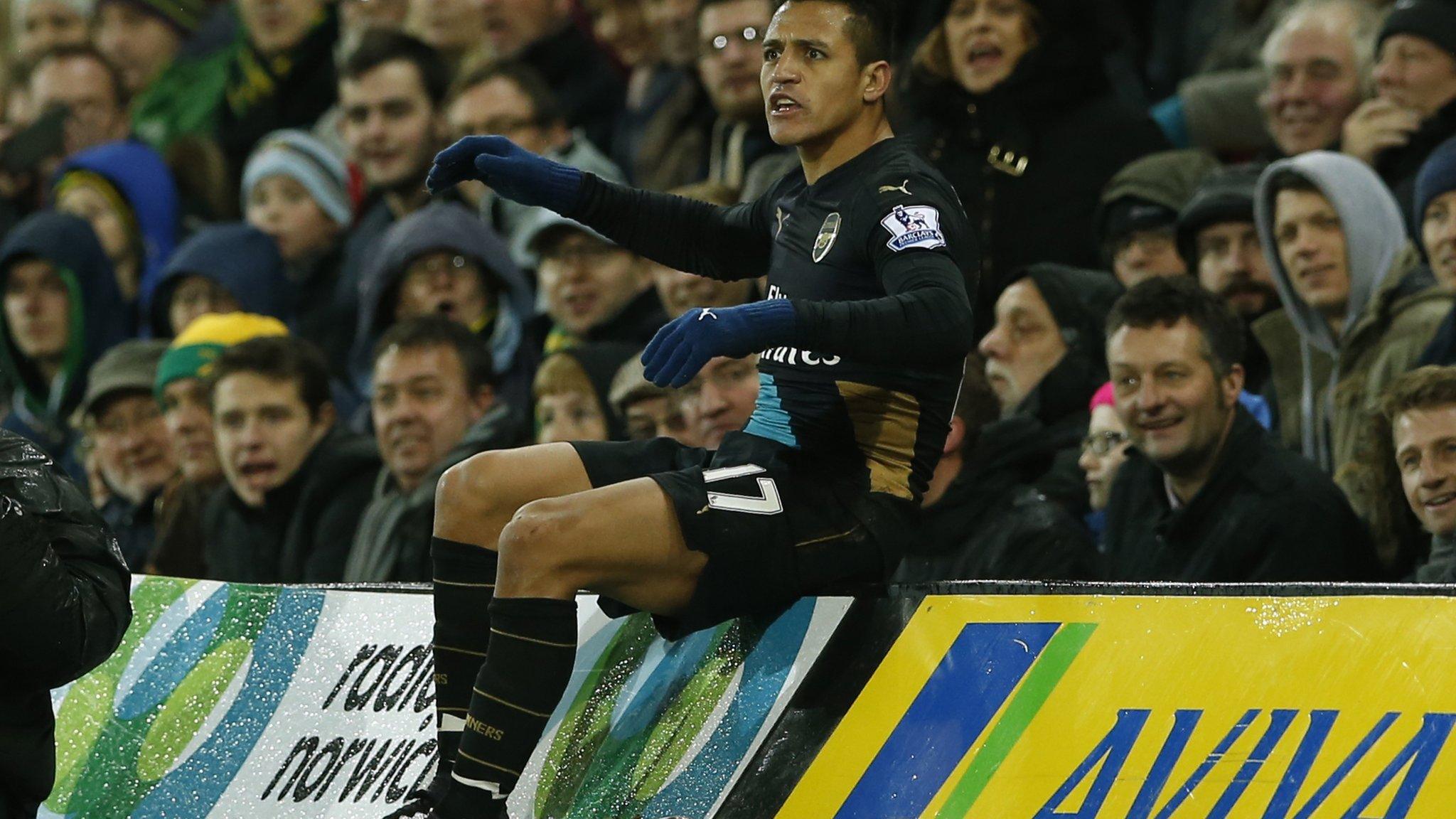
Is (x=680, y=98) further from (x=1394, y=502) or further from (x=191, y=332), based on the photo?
(x=1394, y=502)

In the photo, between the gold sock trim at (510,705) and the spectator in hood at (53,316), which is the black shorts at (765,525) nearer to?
the gold sock trim at (510,705)

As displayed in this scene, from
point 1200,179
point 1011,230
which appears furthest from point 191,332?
point 1200,179

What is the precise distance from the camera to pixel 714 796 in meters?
3.99

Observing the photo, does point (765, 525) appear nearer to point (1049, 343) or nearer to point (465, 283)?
point (1049, 343)

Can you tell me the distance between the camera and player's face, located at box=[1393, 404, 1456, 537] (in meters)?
4.75

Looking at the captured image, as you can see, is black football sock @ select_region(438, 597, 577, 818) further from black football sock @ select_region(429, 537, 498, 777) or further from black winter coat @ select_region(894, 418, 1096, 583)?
black winter coat @ select_region(894, 418, 1096, 583)

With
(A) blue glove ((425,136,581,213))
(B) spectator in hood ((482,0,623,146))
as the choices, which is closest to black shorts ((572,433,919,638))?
(A) blue glove ((425,136,581,213))

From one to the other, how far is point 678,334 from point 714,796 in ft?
3.09

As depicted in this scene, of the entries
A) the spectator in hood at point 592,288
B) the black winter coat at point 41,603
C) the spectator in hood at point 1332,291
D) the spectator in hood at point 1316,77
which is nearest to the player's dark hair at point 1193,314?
the spectator in hood at point 1332,291

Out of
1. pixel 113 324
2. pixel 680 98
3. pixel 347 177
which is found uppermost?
pixel 680 98

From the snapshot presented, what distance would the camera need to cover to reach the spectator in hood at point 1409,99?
680cm

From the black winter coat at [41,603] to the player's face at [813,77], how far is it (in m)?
1.63

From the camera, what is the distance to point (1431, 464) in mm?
4785

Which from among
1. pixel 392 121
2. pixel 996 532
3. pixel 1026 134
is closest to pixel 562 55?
pixel 392 121
